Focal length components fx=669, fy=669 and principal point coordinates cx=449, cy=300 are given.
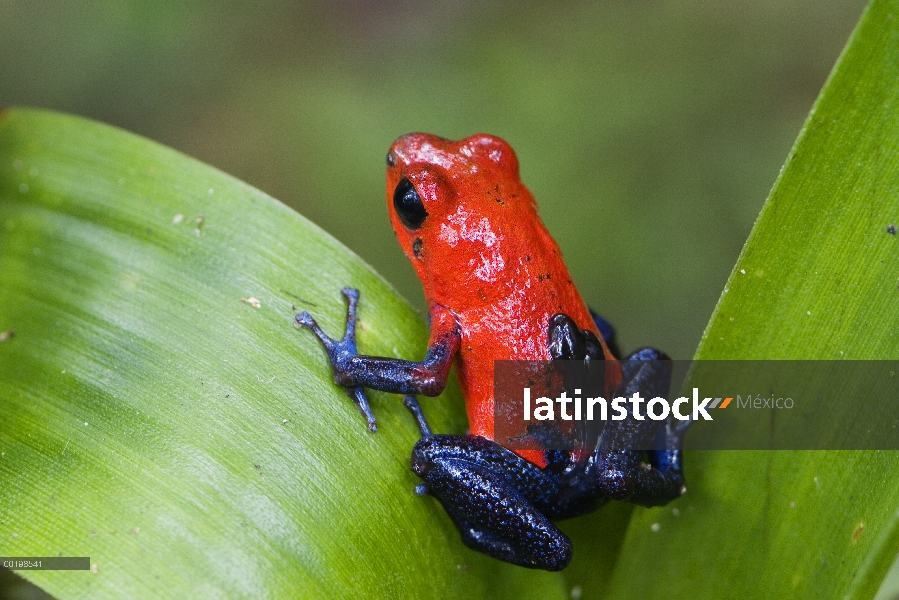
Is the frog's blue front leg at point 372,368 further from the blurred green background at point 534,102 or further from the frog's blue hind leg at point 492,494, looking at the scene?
the blurred green background at point 534,102

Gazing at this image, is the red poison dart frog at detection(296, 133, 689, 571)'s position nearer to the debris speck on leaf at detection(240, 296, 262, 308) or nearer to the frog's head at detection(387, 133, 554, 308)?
the frog's head at detection(387, 133, 554, 308)

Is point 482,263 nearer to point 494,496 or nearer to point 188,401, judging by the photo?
point 494,496

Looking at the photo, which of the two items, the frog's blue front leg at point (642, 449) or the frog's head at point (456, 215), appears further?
the frog's head at point (456, 215)

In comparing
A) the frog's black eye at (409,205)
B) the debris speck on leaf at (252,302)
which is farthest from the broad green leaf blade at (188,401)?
the frog's black eye at (409,205)

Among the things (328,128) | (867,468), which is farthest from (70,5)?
(867,468)

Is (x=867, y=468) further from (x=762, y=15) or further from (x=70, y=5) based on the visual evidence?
(x=70, y=5)

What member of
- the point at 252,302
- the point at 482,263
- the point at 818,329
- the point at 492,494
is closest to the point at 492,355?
the point at 482,263
